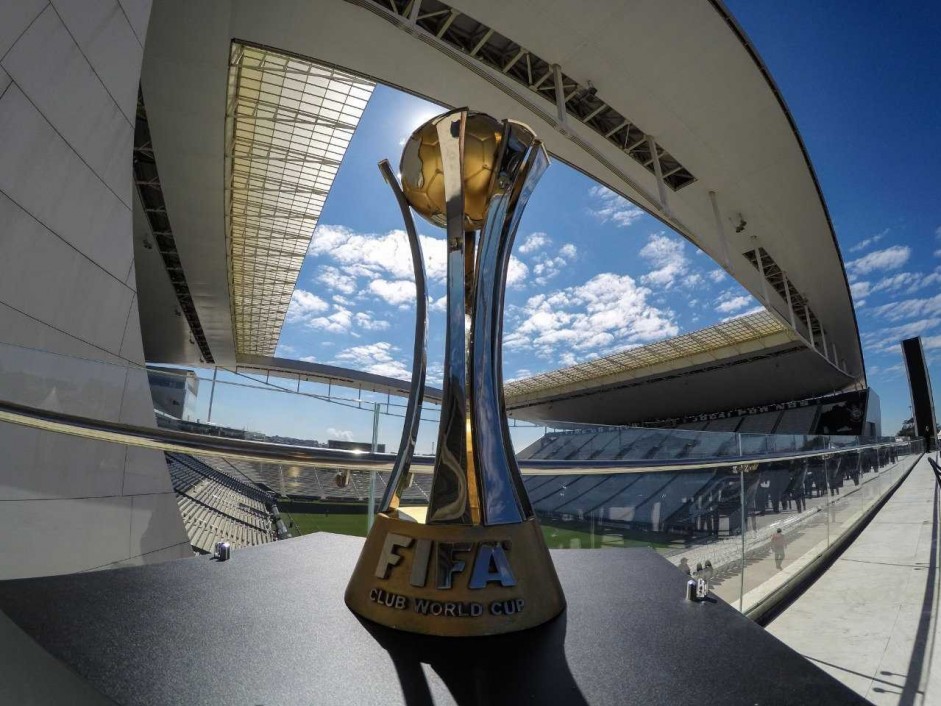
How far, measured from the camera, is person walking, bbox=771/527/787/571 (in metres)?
3.21

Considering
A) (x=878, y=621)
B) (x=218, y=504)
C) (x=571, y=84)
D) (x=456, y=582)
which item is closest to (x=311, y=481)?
(x=456, y=582)

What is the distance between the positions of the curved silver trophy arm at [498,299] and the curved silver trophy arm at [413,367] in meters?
0.21

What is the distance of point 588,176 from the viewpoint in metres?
11.3

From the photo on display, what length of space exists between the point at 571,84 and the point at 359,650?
1103 cm

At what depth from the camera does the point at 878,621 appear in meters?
2.48

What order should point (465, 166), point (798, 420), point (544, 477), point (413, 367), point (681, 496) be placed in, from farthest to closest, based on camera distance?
point (798, 420) → point (681, 496) → point (544, 477) → point (413, 367) → point (465, 166)

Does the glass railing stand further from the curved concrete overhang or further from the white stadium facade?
the curved concrete overhang

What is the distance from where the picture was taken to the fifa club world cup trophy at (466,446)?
1068 mm

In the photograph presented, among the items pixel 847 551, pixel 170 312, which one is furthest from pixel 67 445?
pixel 170 312

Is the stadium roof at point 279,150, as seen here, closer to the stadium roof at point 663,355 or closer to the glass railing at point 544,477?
the glass railing at point 544,477

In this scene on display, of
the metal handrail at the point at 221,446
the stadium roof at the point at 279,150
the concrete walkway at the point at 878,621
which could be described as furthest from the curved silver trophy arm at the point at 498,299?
the stadium roof at the point at 279,150

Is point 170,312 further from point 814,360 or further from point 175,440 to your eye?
point 814,360

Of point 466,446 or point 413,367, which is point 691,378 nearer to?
point 413,367

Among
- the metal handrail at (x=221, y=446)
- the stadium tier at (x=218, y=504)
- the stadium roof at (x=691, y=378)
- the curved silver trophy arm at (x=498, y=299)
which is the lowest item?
the stadium tier at (x=218, y=504)
